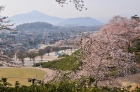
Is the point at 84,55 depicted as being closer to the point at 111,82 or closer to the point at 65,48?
the point at 111,82

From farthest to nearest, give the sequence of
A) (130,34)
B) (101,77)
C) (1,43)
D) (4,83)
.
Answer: (130,34) < (101,77) < (4,83) < (1,43)

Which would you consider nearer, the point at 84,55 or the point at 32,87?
the point at 32,87

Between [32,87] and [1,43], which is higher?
[1,43]

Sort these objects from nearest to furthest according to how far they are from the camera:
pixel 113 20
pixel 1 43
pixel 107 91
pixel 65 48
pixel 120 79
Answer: pixel 1 43 < pixel 107 91 < pixel 120 79 < pixel 113 20 < pixel 65 48

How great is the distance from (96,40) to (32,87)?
493 centimetres

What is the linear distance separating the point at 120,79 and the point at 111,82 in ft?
6.06

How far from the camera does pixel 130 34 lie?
27828mm

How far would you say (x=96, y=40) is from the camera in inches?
523

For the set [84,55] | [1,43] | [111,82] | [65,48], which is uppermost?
[1,43]

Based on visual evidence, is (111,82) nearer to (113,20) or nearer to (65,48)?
(113,20)

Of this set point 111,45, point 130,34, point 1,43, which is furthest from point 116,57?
point 130,34

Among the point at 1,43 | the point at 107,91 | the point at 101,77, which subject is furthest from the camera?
the point at 101,77

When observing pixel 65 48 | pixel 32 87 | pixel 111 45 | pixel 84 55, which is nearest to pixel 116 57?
pixel 111 45

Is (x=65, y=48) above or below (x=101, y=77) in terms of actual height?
below
